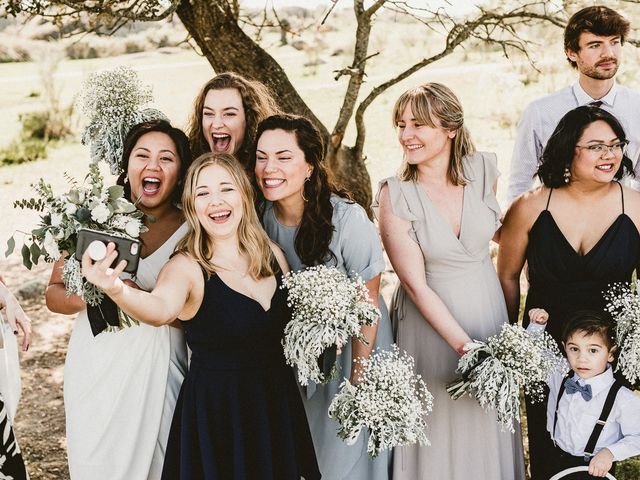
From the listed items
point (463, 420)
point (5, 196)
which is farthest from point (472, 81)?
point (463, 420)

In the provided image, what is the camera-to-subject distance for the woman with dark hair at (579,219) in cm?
380

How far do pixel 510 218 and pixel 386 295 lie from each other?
15.3 ft

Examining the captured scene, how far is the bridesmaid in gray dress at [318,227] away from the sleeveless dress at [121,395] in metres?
0.51

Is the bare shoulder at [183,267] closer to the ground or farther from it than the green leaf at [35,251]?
closer to the ground

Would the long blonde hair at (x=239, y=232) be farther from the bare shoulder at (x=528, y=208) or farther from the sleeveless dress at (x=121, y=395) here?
the bare shoulder at (x=528, y=208)

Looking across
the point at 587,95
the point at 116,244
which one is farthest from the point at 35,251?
the point at 587,95

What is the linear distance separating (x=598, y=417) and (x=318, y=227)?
162 cm

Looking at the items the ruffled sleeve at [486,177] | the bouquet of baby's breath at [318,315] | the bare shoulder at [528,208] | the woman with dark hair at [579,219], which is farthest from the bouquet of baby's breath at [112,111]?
the woman with dark hair at [579,219]

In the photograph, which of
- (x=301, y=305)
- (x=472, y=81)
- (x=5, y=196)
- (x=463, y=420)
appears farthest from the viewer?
(x=472, y=81)

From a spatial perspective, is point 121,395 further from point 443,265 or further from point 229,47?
point 229,47

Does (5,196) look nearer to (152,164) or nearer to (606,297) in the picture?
(152,164)

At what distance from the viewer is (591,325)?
A: 3645 millimetres

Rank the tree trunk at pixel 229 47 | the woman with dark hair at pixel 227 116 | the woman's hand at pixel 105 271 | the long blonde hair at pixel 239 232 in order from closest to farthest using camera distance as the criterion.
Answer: the woman's hand at pixel 105 271, the long blonde hair at pixel 239 232, the woman with dark hair at pixel 227 116, the tree trunk at pixel 229 47

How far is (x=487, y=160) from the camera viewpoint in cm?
397
